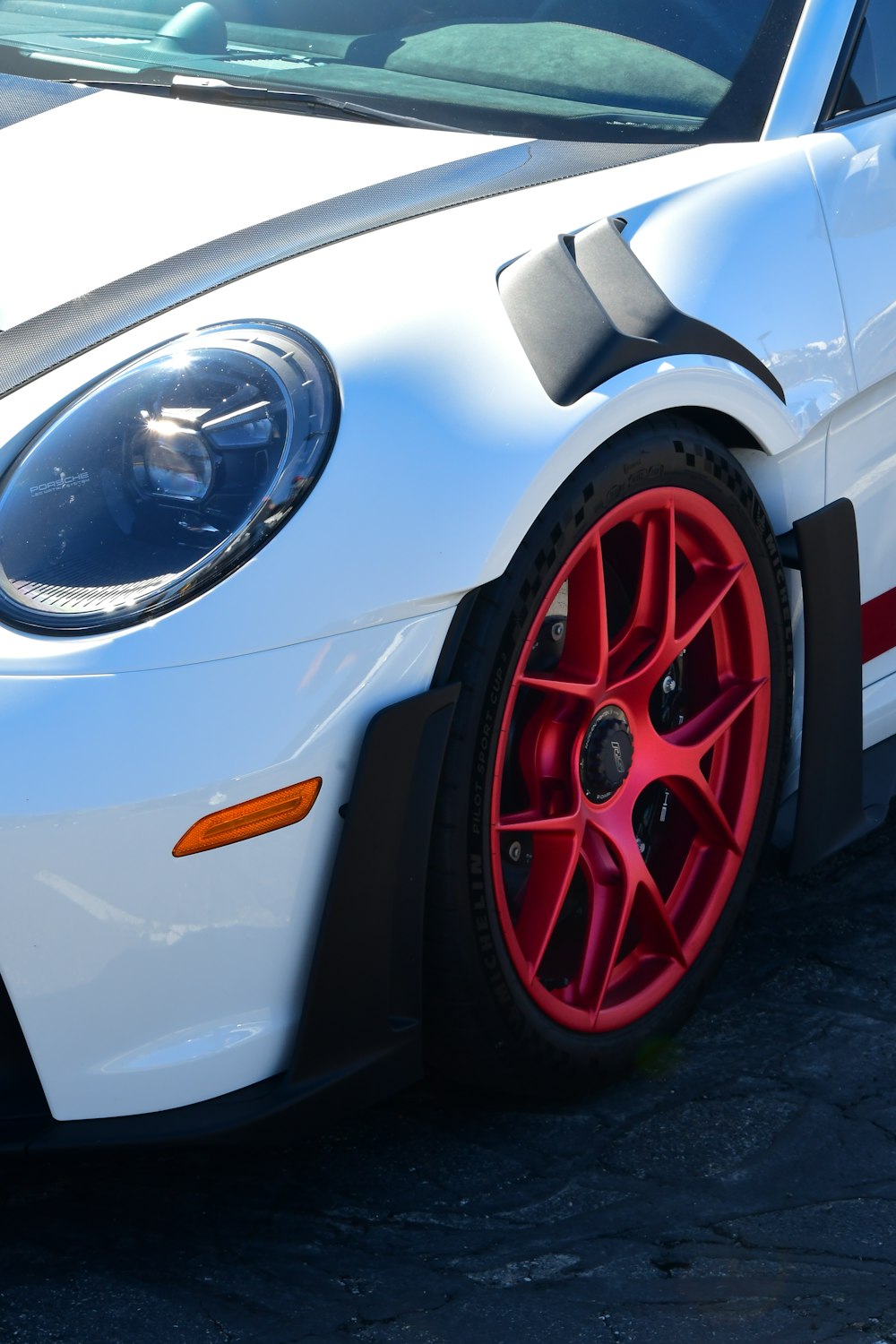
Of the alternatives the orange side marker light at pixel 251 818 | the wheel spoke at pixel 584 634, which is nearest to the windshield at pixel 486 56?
the wheel spoke at pixel 584 634

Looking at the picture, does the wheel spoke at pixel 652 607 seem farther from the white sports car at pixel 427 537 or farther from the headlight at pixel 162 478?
the headlight at pixel 162 478

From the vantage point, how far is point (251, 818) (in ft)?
5.29

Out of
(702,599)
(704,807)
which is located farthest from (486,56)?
(704,807)

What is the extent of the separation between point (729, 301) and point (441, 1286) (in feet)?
4.05

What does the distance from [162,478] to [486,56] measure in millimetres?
1166

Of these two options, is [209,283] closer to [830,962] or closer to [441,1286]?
[441,1286]

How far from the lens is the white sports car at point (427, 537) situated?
1.60 meters

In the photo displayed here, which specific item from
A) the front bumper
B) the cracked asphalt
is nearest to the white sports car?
the front bumper

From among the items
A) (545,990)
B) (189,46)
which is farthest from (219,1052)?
(189,46)

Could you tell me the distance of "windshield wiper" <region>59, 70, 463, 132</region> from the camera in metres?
2.27

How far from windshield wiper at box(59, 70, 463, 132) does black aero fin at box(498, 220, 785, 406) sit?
0.45 metres

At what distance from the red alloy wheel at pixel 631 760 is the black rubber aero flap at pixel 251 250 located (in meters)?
0.45

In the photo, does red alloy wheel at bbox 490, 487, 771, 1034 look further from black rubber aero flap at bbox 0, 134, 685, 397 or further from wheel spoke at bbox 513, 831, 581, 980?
black rubber aero flap at bbox 0, 134, 685, 397

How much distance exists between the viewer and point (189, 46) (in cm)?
268
